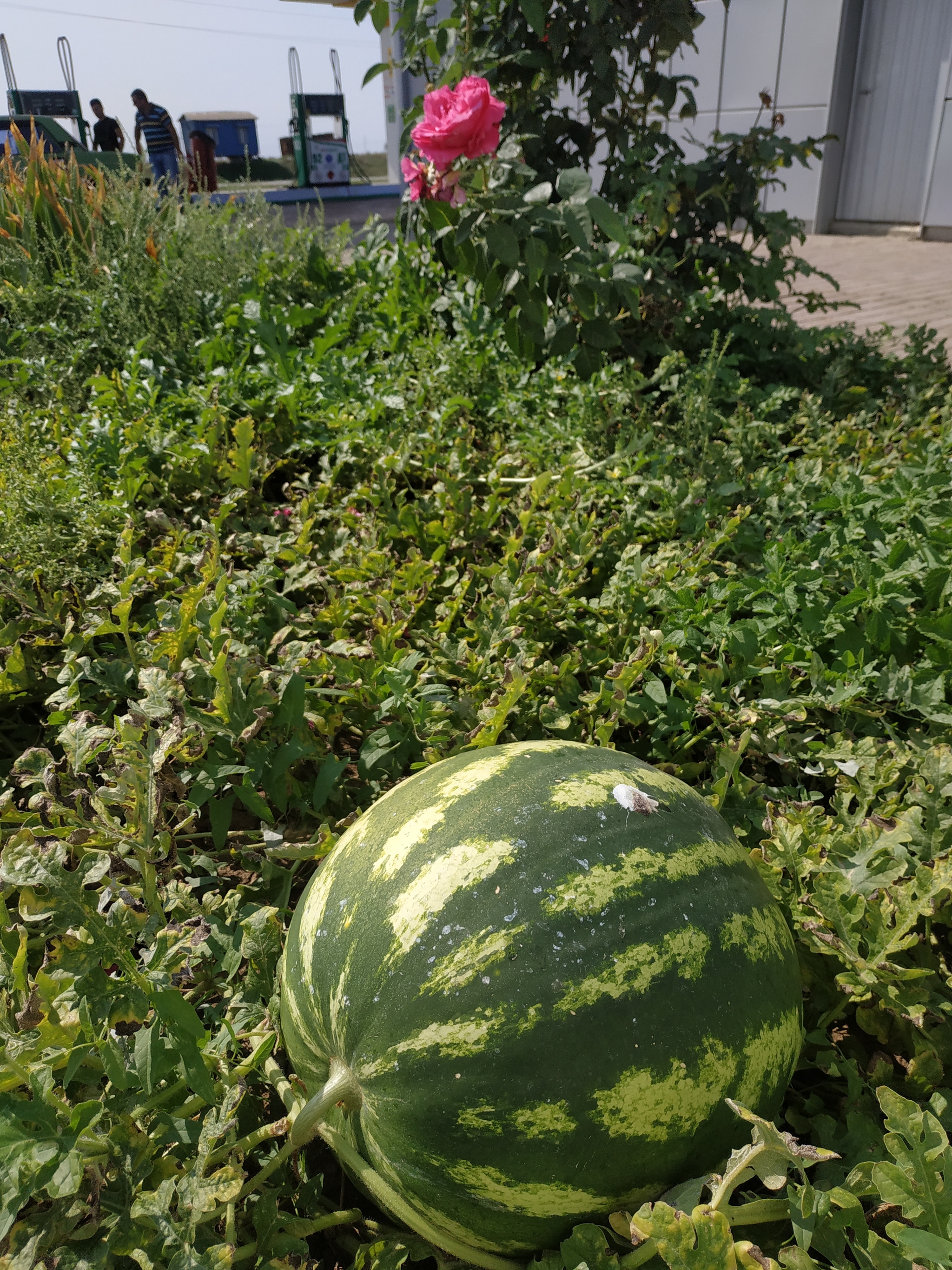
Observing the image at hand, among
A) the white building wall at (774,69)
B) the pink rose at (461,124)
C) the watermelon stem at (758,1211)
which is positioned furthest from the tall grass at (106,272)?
the white building wall at (774,69)

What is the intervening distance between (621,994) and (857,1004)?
62 cm

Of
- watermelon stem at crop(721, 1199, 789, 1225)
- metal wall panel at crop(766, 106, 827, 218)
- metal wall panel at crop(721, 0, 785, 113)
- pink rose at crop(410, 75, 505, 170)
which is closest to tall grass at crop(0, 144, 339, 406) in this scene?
pink rose at crop(410, 75, 505, 170)

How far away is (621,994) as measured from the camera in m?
1.08

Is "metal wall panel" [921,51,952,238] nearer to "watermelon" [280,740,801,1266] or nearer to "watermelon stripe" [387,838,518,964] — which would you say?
"watermelon" [280,740,801,1266]

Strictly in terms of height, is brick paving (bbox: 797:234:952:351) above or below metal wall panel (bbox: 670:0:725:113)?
below

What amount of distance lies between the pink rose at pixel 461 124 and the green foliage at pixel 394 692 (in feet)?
2.57

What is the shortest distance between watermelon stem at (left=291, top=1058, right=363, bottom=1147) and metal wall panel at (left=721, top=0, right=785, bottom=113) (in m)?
16.0

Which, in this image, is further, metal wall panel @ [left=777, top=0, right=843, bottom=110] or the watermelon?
metal wall panel @ [left=777, top=0, right=843, bottom=110]

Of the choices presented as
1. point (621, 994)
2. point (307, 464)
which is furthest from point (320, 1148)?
point (307, 464)

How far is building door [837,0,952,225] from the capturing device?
481 inches

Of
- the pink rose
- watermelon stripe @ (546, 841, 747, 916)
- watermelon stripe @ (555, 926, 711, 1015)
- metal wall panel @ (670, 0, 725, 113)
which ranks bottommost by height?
watermelon stripe @ (555, 926, 711, 1015)

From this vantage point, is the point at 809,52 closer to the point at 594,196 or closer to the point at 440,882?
the point at 594,196

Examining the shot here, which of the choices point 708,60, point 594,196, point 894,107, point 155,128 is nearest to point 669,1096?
point 594,196

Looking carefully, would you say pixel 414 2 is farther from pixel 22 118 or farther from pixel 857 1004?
pixel 22 118
